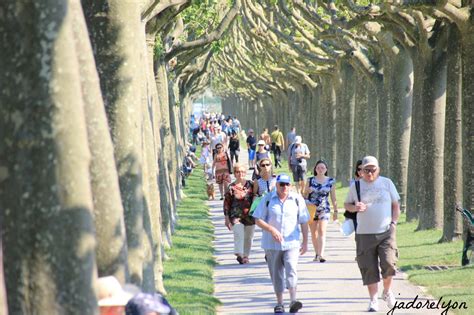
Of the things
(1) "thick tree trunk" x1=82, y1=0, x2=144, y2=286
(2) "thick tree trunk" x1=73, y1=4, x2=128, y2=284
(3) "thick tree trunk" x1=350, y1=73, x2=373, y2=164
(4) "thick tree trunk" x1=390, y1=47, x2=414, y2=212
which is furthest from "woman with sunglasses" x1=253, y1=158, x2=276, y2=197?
(3) "thick tree trunk" x1=350, y1=73, x2=373, y2=164

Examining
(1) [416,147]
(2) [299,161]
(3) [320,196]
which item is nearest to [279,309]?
(3) [320,196]

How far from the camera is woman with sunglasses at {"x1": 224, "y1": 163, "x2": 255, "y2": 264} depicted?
20594 millimetres

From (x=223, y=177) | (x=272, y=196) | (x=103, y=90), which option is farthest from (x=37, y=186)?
(x=223, y=177)

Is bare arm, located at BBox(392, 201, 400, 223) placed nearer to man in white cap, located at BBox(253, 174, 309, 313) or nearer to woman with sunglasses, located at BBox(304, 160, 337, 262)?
man in white cap, located at BBox(253, 174, 309, 313)

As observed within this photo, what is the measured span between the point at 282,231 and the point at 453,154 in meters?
7.22

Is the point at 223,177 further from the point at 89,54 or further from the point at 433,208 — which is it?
the point at 89,54

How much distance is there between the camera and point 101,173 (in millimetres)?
8203

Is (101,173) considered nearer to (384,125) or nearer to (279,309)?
(279,309)

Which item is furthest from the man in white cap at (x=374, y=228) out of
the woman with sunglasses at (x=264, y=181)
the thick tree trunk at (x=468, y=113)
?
the thick tree trunk at (x=468, y=113)

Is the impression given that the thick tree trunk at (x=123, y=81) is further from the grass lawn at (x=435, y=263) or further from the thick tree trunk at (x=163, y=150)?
the thick tree trunk at (x=163, y=150)

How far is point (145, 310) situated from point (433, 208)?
734 inches

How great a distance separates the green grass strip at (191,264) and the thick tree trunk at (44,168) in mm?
8938

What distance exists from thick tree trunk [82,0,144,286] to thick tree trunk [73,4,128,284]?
192 cm

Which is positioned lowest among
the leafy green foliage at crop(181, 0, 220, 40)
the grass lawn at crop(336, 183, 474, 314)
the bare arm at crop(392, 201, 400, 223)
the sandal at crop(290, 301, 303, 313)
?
the grass lawn at crop(336, 183, 474, 314)
